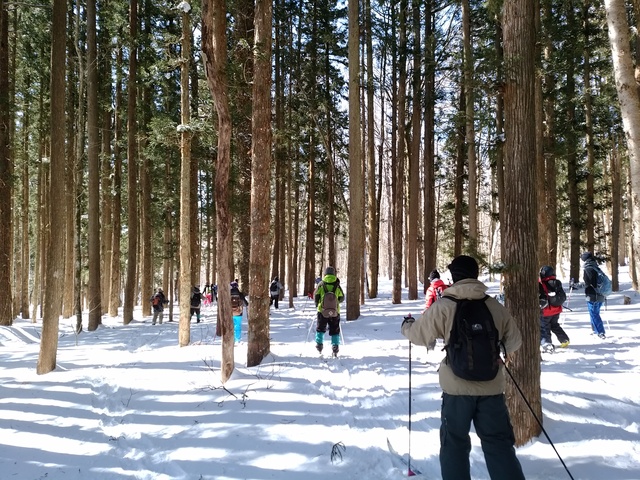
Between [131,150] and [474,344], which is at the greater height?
[131,150]

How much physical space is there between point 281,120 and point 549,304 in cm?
1306

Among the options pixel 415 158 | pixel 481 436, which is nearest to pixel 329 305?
pixel 481 436

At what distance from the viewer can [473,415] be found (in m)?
3.25

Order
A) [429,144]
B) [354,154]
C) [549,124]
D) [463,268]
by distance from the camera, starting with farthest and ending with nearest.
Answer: [429,144] → [549,124] → [354,154] → [463,268]

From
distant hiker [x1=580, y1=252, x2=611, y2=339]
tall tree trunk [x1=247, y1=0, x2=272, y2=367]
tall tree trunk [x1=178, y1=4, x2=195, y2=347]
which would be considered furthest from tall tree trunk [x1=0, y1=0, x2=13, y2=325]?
distant hiker [x1=580, y1=252, x2=611, y2=339]

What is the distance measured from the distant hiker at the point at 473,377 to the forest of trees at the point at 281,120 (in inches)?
52.8

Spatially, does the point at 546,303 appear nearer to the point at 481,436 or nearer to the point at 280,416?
the point at 280,416

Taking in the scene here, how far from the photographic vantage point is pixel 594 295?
370 inches

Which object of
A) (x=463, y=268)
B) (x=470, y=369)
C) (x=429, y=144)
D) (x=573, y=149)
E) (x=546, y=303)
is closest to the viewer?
(x=470, y=369)

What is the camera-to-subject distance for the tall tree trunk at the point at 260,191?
7.69 meters

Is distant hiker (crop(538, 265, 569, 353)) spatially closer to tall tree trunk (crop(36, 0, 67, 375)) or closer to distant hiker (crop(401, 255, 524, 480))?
distant hiker (crop(401, 255, 524, 480))

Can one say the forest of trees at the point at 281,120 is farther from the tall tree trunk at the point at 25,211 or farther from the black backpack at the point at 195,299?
the black backpack at the point at 195,299

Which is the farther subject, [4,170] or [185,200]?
[4,170]

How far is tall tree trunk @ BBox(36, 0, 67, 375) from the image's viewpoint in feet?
25.7
